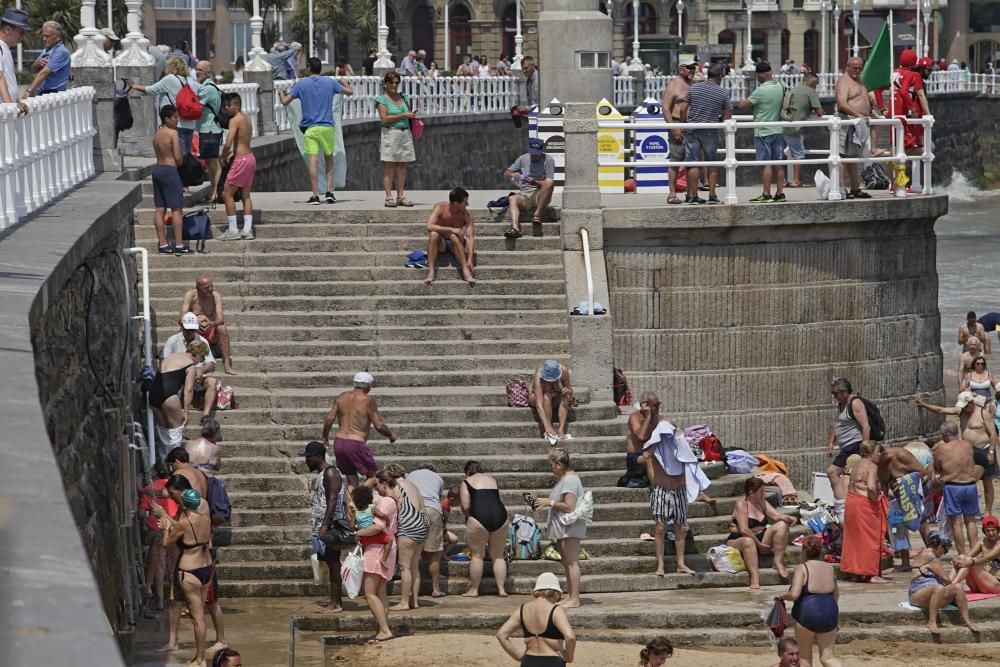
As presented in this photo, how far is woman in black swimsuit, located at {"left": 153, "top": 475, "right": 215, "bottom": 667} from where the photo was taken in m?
12.2

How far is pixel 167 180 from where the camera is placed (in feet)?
56.2

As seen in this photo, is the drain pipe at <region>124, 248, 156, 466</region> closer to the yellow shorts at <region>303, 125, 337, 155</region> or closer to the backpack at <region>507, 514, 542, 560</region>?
the backpack at <region>507, 514, 542, 560</region>

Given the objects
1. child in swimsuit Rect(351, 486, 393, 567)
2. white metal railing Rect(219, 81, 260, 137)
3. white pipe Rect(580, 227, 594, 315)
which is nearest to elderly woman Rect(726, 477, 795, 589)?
white pipe Rect(580, 227, 594, 315)

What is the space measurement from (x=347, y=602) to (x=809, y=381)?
644cm

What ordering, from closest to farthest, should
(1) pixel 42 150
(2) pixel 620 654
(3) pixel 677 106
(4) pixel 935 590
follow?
1. (1) pixel 42 150
2. (2) pixel 620 654
3. (4) pixel 935 590
4. (3) pixel 677 106

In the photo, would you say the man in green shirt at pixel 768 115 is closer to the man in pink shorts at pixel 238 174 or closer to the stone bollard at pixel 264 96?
the man in pink shorts at pixel 238 174

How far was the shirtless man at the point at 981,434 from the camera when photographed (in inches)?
713

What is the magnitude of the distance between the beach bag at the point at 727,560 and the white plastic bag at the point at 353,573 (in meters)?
2.98

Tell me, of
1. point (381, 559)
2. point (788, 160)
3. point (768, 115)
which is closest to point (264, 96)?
point (768, 115)

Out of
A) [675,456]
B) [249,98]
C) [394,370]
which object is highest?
[249,98]

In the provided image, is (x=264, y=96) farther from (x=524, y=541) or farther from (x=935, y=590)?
(x=935, y=590)

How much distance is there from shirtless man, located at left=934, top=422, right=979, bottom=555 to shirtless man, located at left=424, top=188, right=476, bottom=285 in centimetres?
435

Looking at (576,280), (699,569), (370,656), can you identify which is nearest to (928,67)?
(576,280)

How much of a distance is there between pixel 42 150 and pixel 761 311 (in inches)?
313
